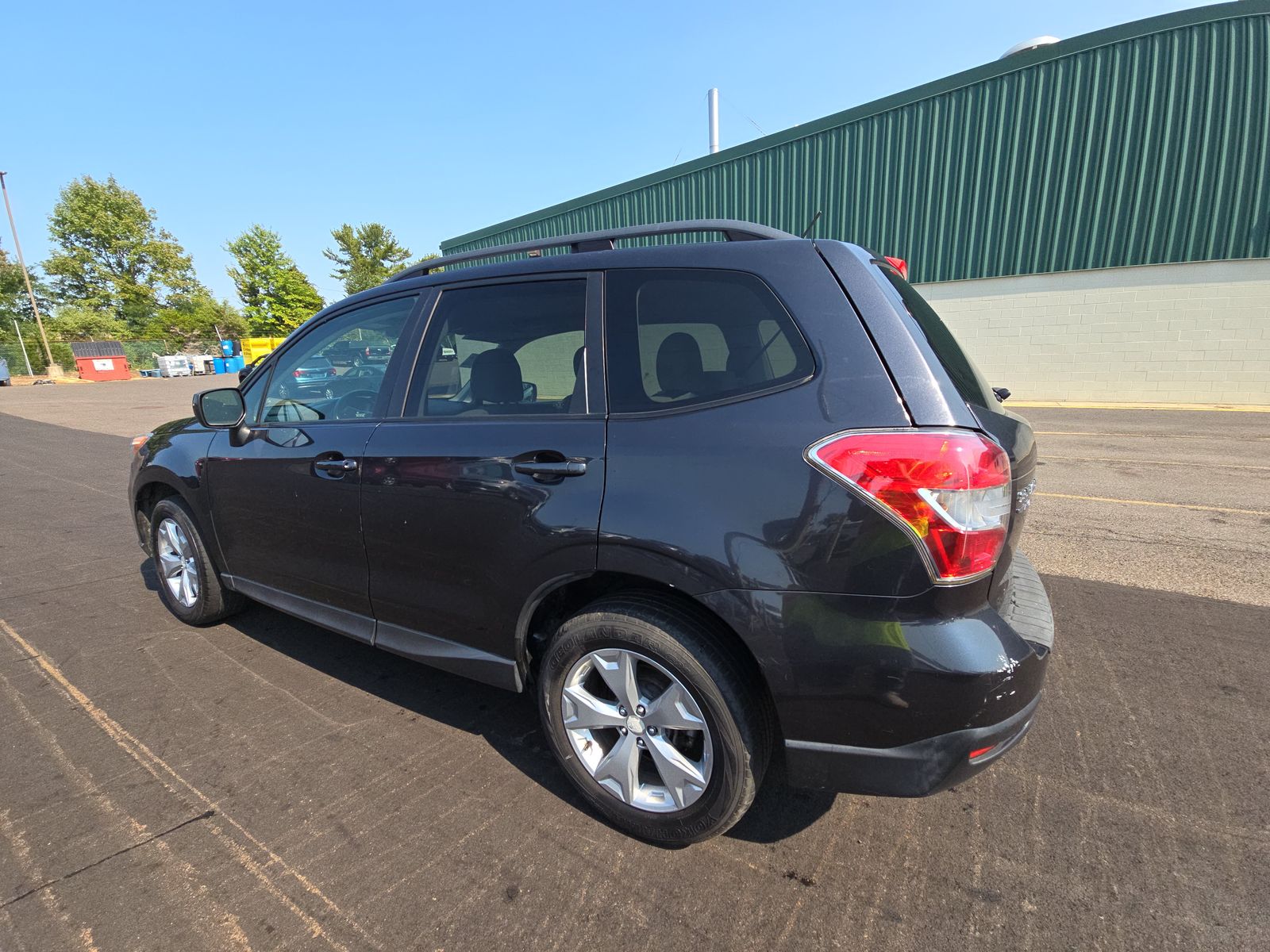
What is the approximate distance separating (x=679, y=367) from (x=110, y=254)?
7405 centimetres

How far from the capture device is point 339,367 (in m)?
2.97

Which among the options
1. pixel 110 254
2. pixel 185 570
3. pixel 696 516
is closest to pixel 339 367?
pixel 185 570

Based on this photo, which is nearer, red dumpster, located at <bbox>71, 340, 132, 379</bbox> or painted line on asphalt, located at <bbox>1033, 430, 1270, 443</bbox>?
painted line on asphalt, located at <bbox>1033, 430, 1270, 443</bbox>

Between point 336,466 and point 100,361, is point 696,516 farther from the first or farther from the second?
point 100,361

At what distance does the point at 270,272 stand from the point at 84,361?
1565 cm

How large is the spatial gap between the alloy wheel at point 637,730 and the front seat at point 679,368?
813 mm

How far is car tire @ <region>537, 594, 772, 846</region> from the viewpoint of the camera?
1.79 meters

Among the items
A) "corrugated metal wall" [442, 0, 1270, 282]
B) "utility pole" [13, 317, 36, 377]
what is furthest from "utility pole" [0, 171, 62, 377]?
"corrugated metal wall" [442, 0, 1270, 282]

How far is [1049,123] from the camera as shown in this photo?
43.5 ft

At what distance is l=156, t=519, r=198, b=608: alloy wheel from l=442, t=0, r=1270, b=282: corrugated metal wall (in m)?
15.4

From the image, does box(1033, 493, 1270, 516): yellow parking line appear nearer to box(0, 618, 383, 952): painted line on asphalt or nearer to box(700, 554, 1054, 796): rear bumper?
box(700, 554, 1054, 796): rear bumper

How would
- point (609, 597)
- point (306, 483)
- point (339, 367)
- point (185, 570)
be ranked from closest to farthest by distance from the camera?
point (609, 597) < point (306, 483) < point (339, 367) < point (185, 570)

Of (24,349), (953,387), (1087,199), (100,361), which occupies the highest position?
(24,349)

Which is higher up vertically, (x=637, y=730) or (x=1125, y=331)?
(x=1125, y=331)
